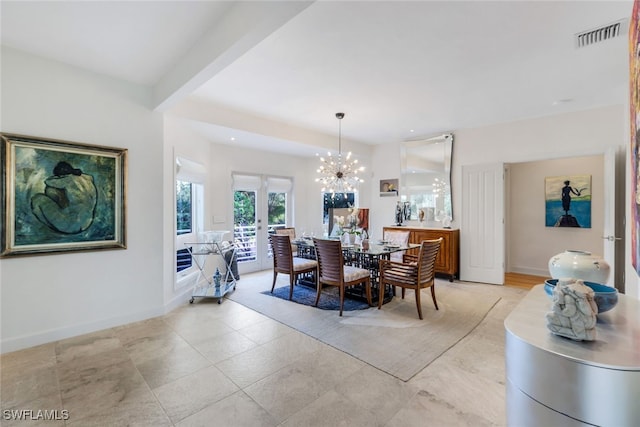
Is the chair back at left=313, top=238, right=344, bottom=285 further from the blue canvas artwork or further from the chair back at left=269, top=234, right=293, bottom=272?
the blue canvas artwork

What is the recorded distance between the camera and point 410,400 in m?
1.94

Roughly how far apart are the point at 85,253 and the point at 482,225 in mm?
5865

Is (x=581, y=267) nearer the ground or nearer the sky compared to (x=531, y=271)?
nearer the sky

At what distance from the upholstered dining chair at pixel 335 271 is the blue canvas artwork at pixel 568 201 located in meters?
4.24

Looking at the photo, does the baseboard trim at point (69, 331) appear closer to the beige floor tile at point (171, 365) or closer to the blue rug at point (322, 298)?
the beige floor tile at point (171, 365)

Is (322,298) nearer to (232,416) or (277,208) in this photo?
(232,416)

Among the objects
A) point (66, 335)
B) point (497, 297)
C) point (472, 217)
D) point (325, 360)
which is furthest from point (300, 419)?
point (472, 217)

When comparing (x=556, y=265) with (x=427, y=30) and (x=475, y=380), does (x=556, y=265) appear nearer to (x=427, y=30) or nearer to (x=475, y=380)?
(x=475, y=380)

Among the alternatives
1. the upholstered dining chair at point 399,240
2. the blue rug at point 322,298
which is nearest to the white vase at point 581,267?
the blue rug at point 322,298

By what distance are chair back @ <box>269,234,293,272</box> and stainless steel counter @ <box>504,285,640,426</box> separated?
10.4 feet

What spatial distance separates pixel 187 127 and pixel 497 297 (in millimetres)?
5385

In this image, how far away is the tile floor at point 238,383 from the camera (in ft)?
5.90

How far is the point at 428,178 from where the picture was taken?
5773 millimetres

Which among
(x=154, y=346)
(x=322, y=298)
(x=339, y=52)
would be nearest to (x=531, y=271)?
(x=322, y=298)
